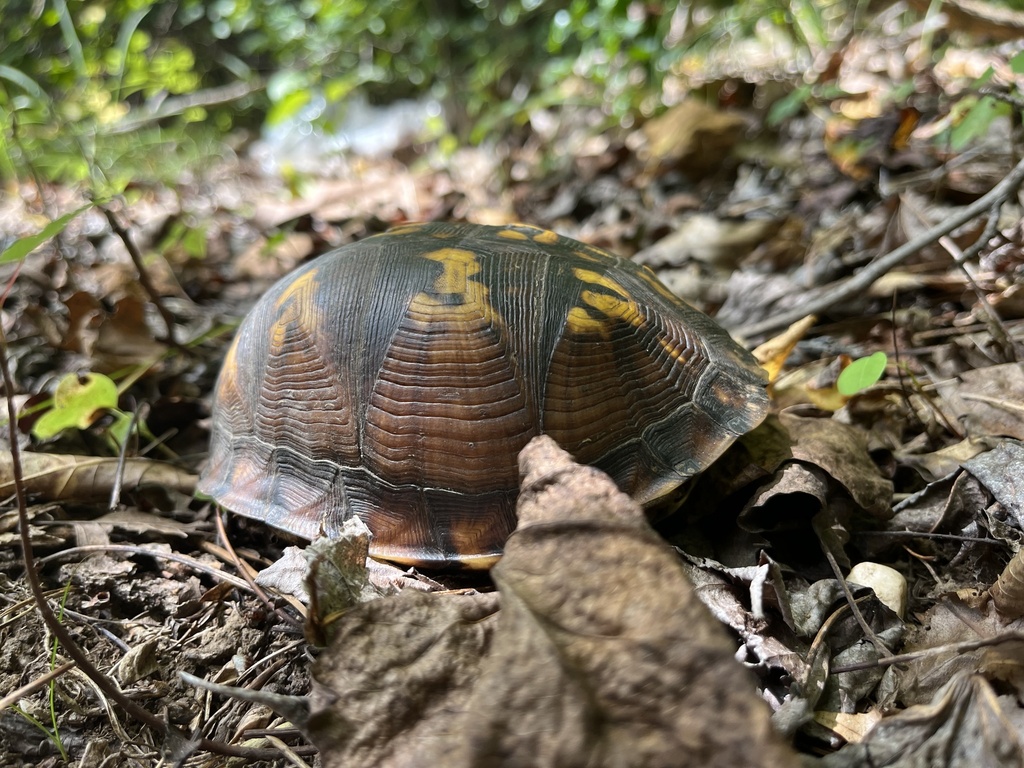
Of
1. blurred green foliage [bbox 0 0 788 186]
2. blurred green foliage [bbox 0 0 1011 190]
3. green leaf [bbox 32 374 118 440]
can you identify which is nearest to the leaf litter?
green leaf [bbox 32 374 118 440]

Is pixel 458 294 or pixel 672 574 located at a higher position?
pixel 458 294

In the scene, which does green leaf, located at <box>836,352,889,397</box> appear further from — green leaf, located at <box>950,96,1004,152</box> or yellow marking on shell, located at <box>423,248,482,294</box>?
green leaf, located at <box>950,96,1004,152</box>

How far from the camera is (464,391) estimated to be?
176 cm

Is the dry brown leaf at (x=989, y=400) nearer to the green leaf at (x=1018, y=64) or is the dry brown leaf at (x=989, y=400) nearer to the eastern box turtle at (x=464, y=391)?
the eastern box turtle at (x=464, y=391)

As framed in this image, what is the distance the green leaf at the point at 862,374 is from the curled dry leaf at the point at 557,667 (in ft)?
3.15

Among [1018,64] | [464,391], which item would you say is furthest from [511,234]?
[1018,64]

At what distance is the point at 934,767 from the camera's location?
39.6 inches

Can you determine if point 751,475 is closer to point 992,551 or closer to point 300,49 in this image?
point 992,551

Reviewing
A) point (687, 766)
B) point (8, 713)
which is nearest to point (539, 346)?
point (687, 766)

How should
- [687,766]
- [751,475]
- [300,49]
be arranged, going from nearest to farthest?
[687,766] → [751,475] → [300,49]

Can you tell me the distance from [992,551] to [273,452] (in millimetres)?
1999

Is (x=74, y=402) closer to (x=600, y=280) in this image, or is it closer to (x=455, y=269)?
(x=455, y=269)

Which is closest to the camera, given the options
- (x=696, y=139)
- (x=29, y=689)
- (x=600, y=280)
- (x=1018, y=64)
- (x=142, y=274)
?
(x=29, y=689)

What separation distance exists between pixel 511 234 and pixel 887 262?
55.5 inches
